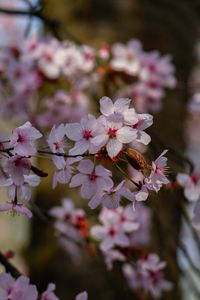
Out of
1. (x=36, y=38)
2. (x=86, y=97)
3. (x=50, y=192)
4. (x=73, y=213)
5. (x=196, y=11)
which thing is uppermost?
(x=196, y=11)

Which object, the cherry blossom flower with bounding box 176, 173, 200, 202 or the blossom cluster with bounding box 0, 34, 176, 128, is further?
the blossom cluster with bounding box 0, 34, 176, 128

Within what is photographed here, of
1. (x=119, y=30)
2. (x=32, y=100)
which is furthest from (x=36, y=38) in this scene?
(x=119, y=30)

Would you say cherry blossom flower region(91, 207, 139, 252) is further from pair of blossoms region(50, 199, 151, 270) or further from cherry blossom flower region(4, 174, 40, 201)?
cherry blossom flower region(4, 174, 40, 201)

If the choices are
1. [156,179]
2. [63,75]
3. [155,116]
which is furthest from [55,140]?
[155,116]

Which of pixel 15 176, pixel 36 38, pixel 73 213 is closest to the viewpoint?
pixel 15 176

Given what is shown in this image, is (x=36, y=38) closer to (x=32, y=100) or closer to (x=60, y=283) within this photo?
(x=32, y=100)

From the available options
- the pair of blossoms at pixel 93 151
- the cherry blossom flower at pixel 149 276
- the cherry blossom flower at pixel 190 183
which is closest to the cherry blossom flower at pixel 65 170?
the pair of blossoms at pixel 93 151

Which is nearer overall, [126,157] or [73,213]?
[126,157]

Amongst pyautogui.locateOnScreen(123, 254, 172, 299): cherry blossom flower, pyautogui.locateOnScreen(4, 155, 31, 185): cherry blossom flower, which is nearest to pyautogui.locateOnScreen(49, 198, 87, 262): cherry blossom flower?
pyautogui.locateOnScreen(123, 254, 172, 299): cherry blossom flower
